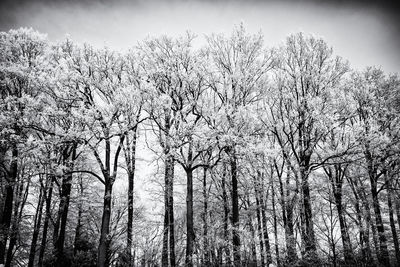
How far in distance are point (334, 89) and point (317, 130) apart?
2043 millimetres

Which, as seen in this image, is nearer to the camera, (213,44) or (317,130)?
(317,130)

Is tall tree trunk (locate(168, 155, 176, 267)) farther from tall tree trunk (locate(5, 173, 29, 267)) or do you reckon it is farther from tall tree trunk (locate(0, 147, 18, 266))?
tall tree trunk (locate(5, 173, 29, 267))

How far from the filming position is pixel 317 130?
36.5 feet

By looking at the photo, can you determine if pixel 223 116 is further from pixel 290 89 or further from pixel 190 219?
pixel 190 219

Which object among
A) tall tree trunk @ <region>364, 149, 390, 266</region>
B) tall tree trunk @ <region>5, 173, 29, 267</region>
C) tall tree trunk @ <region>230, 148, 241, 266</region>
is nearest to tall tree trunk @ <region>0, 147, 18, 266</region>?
tall tree trunk @ <region>5, 173, 29, 267</region>

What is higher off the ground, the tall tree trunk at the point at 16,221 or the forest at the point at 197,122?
the forest at the point at 197,122

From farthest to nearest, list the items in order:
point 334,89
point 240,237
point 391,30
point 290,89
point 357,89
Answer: point 391,30, point 357,89, point 290,89, point 334,89, point 240,237

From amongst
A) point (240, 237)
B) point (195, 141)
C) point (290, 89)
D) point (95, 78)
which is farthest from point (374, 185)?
point (95, 78)

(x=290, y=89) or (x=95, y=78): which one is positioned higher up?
(x=95, y=78)

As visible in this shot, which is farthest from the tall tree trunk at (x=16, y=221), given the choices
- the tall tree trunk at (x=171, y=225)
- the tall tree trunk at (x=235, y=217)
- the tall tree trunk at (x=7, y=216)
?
the tall tree trunk at (x=235, y=217)

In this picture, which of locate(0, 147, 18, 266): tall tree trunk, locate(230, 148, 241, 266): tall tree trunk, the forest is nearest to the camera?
locate(230, 148, 241, 266): tall tree trunk

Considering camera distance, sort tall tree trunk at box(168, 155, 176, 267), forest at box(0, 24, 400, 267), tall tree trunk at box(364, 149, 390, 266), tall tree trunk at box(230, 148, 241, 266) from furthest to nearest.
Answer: tall tree trunk at box(168, 155, 176, 267), forest at box(0, 24, 400, 267), tall tree trunk at box(364, 149, 390, 266), tall tree trunk at box(230, 148, 241, 266)

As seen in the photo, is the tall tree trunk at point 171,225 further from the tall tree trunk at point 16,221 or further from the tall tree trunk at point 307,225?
the tall tree trunk at point 16,221

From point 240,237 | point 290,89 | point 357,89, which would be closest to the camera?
point 240,237
